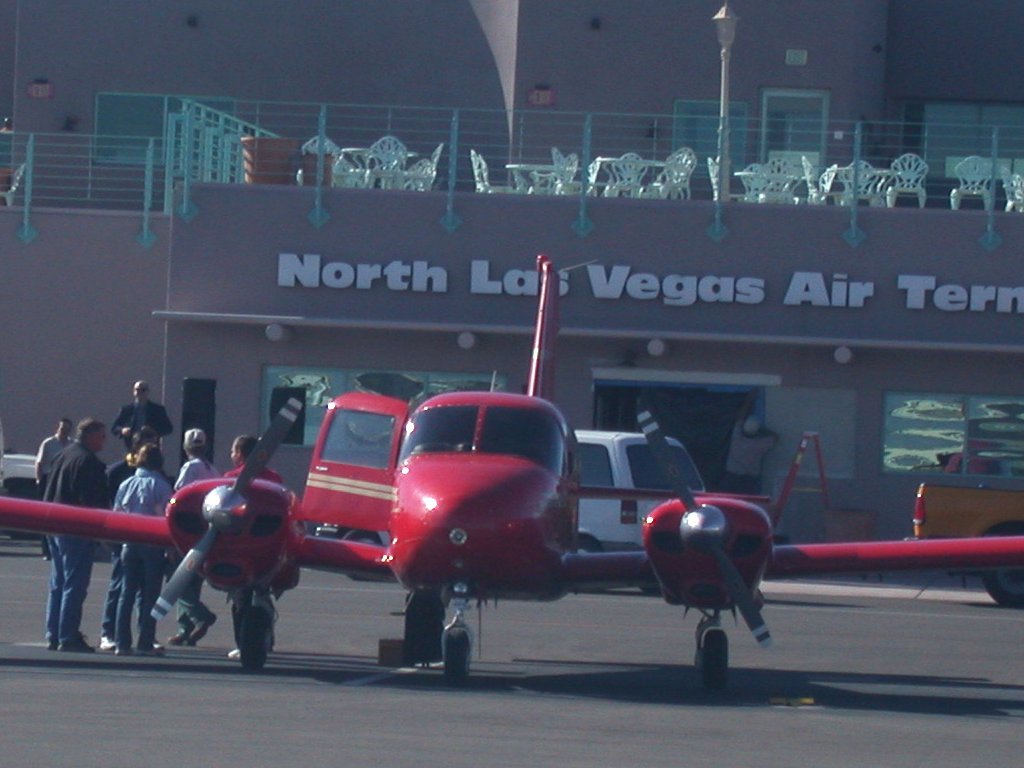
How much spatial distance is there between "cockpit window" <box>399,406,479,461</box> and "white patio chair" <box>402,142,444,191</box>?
13433mm

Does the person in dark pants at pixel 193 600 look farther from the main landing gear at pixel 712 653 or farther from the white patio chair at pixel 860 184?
the white patio chair at pixel 860 184

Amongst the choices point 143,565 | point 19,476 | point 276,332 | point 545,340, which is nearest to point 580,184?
point 276,332

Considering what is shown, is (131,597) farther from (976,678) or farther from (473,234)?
(473,234)

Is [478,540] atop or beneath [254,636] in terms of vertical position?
atop

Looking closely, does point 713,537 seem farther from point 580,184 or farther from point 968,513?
point 580,184

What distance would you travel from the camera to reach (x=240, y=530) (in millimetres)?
12734

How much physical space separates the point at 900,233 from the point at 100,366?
12946 mm

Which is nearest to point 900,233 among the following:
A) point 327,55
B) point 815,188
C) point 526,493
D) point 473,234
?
point 815,188

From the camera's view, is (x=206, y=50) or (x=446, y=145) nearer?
(x=446, y=145)

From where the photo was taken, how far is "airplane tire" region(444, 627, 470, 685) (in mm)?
12547

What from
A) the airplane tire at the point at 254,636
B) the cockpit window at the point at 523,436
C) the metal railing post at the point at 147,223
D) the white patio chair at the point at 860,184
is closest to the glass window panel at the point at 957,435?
the white patio chair at the point at 860,184

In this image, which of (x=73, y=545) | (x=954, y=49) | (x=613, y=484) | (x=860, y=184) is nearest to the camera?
(x=73, y=545)

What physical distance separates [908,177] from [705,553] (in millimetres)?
15033

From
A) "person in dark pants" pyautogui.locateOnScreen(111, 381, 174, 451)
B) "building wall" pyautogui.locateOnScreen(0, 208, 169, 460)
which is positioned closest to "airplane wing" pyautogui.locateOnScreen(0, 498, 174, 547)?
"person in dark pants" pyautogui.locateOnScreen(111, 381, 174, 451)
